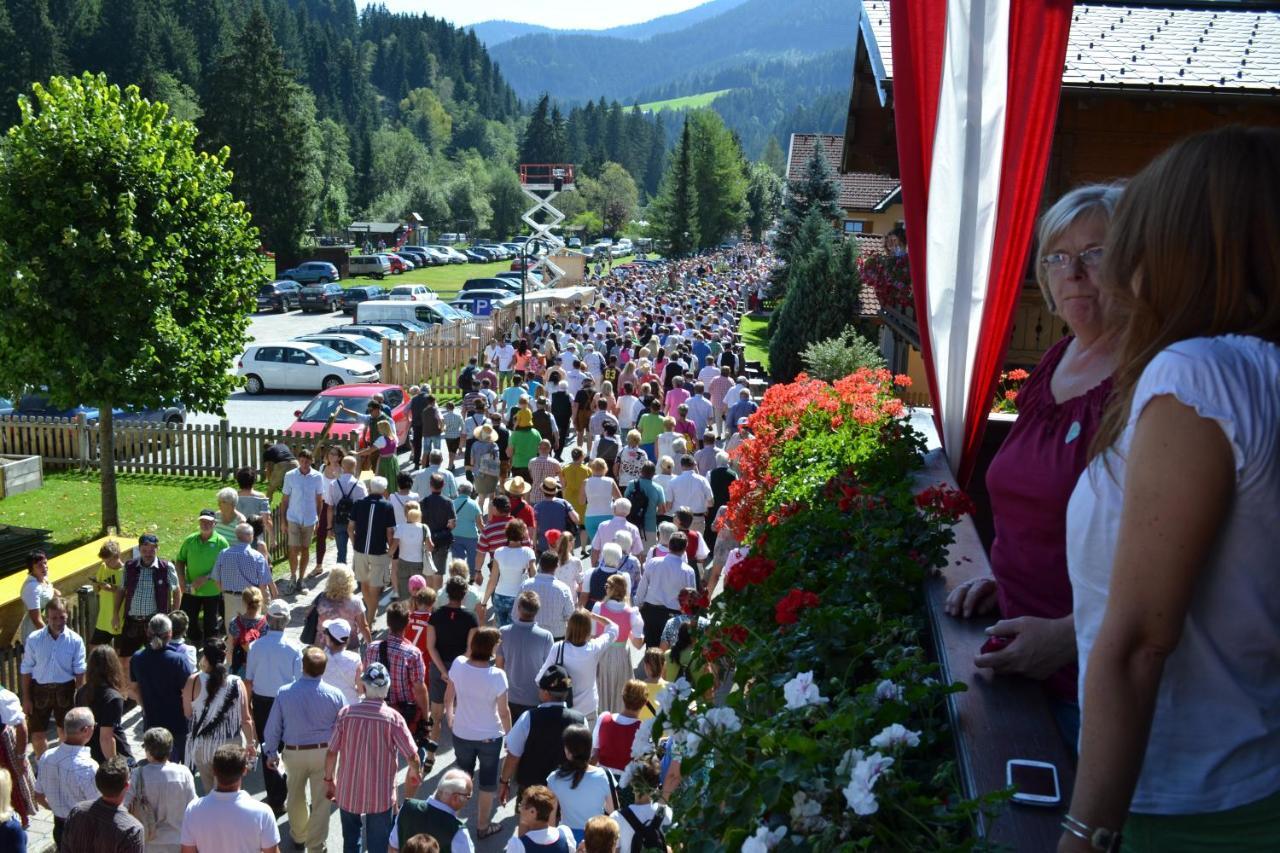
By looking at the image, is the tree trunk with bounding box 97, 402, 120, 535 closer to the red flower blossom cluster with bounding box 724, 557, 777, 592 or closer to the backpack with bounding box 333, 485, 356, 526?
the backpack with bounding box 333, 485, 356, 526

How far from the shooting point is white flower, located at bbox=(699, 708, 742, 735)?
2770mm

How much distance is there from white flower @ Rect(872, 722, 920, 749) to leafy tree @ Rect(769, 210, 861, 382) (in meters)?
27.6

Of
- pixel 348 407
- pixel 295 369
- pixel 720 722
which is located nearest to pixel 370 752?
pixel 720 722

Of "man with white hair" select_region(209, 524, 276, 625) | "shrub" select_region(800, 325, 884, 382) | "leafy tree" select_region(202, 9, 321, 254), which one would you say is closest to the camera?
"man with white hair" select_region(209, 524, 276, 625)

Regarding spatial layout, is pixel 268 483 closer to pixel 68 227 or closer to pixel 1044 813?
pixel 68 227

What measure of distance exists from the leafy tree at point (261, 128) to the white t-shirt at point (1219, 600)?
72766 millimetres

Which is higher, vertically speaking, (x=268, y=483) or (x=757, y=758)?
(x=757, y=758)

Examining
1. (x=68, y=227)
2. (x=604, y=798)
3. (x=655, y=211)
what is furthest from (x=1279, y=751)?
(x=655, y=211)

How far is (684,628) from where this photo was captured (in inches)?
315

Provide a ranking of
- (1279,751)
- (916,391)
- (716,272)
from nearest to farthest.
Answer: (1279,751), (916,391), (716,272)

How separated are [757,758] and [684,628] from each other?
5358mm

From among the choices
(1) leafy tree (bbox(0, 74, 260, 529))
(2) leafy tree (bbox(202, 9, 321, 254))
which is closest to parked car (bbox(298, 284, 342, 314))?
(2) leafy tree (bbox(202, 9, 321, 254))

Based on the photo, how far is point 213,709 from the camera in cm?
830

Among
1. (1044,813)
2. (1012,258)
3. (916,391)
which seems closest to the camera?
(1044,813)
